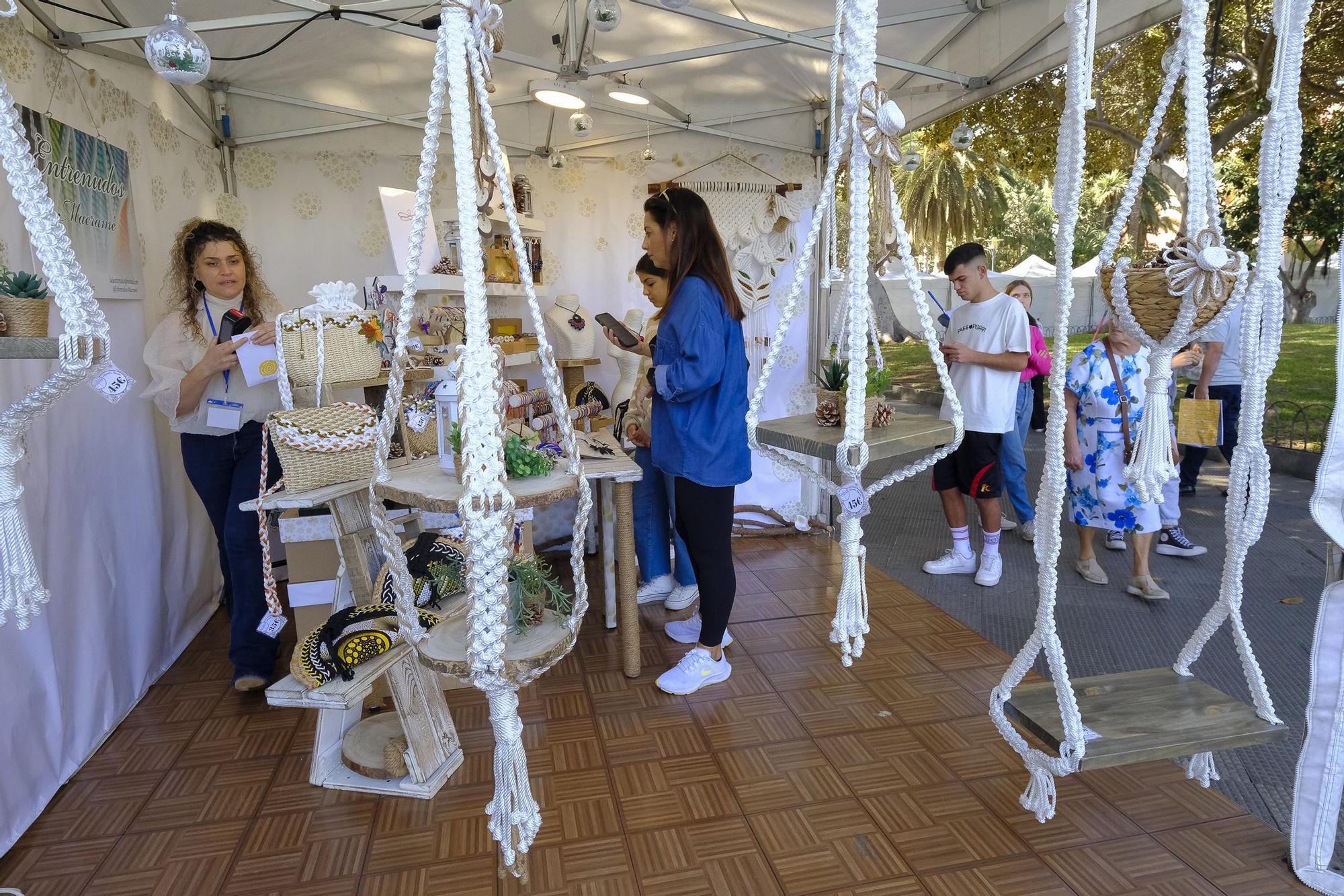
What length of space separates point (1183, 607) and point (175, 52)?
4.32 meters

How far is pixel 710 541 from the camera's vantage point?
264 centimetres

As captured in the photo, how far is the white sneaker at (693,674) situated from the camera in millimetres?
2803

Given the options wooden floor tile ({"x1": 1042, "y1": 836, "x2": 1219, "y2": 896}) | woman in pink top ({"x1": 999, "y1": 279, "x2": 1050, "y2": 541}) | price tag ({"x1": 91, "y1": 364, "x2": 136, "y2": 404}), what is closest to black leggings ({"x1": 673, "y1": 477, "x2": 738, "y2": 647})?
wooden floor tile ({"x1": 1042, "y1": 836, "x2": 1219, "y2": 896})

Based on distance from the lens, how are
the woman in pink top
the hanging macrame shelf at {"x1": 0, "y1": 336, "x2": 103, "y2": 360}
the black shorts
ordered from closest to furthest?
the hanging macrame shelf at {"x1": 0, "y1": 336, "x2": 103, "y2": 360}
the black shorts
the woman in pink top

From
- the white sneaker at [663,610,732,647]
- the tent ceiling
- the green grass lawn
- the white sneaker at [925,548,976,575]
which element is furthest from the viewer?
the green grass lawn

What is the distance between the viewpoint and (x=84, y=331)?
49.7 inches

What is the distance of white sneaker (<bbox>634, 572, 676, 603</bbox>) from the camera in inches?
143

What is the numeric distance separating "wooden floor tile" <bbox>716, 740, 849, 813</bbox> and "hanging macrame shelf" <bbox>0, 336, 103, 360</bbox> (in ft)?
6.24

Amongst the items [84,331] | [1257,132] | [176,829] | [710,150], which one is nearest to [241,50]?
[710,150]

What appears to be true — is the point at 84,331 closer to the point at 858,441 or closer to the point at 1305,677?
the point at 858,441

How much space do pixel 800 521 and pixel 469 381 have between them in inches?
140

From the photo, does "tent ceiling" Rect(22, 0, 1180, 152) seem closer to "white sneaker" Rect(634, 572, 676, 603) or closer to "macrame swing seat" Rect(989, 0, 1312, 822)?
"macrame swing seat" Rect(989, 0, 1312, 822)

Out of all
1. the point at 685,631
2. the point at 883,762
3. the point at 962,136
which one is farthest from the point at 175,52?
the point at 962,136

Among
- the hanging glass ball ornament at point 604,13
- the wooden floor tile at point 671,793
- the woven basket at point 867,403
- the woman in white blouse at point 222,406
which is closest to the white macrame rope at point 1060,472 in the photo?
the woven basket at point 867,403
